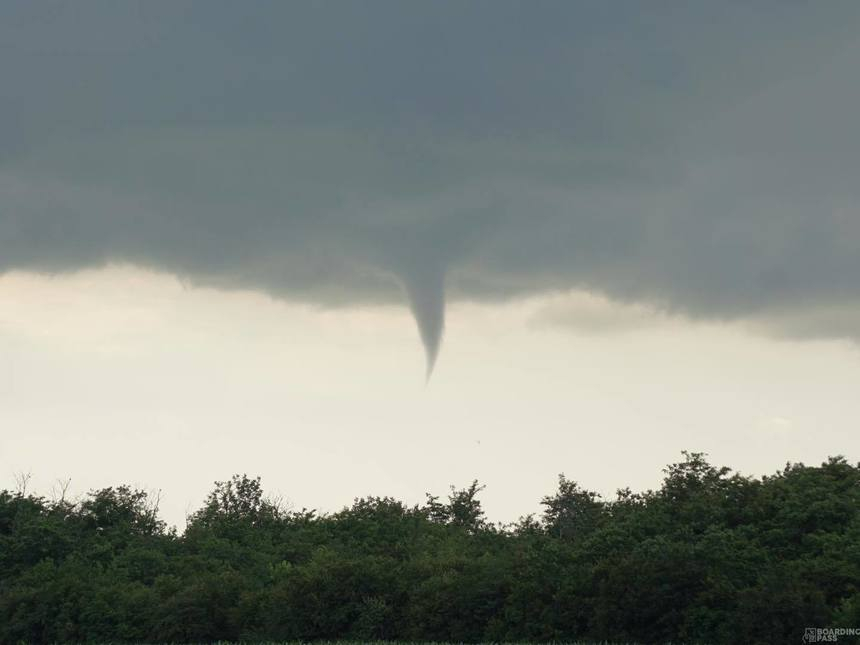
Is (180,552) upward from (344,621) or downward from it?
upward

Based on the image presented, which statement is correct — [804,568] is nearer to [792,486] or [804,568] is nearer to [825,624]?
[825,624]

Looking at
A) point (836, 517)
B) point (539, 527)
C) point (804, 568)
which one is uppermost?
point (539, 527)

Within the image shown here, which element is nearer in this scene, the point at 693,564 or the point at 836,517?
the point at 693,564

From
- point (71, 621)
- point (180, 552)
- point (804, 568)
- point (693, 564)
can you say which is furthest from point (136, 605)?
point (804, 568)

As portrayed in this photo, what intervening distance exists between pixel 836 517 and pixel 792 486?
419 cm

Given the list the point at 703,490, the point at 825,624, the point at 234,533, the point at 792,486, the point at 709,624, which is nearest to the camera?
the point at 825,624

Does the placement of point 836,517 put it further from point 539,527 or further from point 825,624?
point 539,527

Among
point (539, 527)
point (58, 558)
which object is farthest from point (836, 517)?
point (58, 558)

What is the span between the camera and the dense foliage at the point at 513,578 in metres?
38.0

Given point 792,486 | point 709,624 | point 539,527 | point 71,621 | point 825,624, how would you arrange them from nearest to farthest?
point 825,624 < point 709,624 < point 792,486 < point 71,621 < point 539,527

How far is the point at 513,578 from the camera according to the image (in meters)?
45.2

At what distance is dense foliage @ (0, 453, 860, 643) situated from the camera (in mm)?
37969

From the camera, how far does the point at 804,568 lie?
Result: 38.2 metres

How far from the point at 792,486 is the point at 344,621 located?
69.7ft
